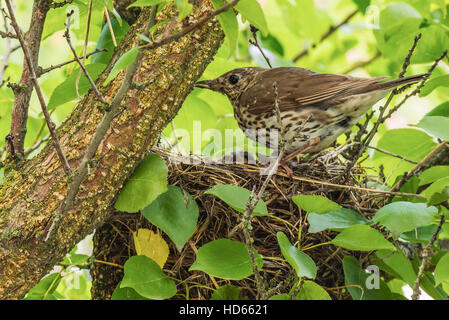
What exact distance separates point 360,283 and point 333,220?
350mm

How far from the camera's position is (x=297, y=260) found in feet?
5.74

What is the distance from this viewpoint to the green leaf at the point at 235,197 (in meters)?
1.80

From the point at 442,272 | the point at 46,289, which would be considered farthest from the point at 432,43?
the point at 46,289

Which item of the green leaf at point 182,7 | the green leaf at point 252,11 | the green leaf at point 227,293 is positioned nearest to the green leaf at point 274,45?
the green leaf at point 227,293

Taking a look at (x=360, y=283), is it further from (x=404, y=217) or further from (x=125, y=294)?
(x=125, y=294)

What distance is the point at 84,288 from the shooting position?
2.88m

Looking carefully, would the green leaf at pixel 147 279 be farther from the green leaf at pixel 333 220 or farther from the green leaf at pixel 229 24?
the green leaf at pixel 229 24

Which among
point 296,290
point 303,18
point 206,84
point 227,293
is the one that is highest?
point 303,18

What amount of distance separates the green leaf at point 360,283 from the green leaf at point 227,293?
442 millimetres

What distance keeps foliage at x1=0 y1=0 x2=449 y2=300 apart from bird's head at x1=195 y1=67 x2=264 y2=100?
72 mm

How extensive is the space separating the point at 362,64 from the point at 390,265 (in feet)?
7.33

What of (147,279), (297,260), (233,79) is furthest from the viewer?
(233,79)

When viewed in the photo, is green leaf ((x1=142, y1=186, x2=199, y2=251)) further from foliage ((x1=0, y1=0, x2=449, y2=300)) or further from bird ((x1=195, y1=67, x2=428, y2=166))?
bird ((x1=195, y1=67, x2=428, y2=166))
